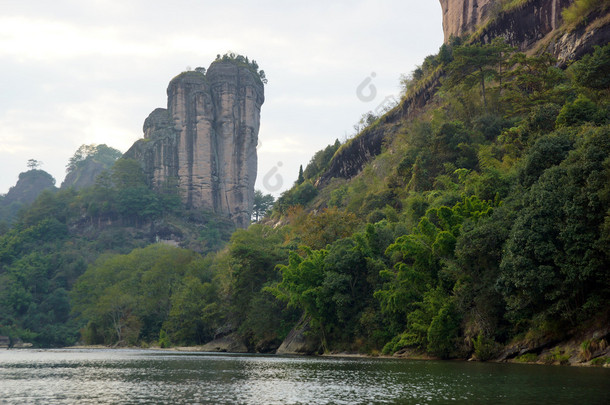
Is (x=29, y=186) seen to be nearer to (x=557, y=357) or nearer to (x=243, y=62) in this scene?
(x=243, y=62)

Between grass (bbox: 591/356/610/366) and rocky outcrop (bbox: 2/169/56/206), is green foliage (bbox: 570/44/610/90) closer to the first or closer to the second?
grass (bbox: 591/356/610/366)

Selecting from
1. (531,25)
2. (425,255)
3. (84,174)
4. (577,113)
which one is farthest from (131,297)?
(84,174)

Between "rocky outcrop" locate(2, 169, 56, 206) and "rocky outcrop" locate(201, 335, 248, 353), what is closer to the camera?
"rocky outcrop" locate(201, 335, 248, 353)

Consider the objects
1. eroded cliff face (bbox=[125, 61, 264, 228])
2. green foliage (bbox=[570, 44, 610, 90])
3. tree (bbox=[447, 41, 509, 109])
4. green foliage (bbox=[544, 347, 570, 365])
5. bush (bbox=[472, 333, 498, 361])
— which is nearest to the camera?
green foliage (bbox=[544, 347, 570, 365])

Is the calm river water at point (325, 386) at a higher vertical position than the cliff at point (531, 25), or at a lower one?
lower

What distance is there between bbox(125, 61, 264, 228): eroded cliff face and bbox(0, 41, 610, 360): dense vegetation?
2860 centimetres

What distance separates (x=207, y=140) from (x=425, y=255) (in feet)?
312

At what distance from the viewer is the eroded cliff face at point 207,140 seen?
12550 cm

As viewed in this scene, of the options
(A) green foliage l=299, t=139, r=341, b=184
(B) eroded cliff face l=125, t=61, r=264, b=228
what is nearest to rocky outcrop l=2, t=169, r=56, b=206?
(B) eroded cliff face l=125, t=61, r=264, b=228

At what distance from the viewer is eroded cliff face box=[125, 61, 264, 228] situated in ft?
412

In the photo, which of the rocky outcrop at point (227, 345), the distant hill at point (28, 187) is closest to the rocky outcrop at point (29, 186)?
the distant hill at point (28, 187)

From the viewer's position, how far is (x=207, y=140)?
125 metres

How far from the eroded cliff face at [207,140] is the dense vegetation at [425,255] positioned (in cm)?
2860

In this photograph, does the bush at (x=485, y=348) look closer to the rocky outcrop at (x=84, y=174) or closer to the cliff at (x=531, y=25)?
the cliff at (x=531, y=25)
